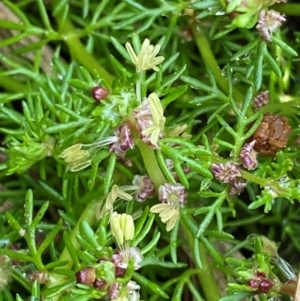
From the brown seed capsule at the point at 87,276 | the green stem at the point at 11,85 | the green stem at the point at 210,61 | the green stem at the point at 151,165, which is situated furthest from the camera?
the green stem at the point at 11,85

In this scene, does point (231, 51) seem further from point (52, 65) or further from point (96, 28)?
point (52, 65)

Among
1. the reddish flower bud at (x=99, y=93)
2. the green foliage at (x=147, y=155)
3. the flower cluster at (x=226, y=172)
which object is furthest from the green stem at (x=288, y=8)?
the reddish flower bud at (x=99, y=93)

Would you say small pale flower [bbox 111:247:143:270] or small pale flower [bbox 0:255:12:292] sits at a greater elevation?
small pale flower [bbox 111:247:143:270]

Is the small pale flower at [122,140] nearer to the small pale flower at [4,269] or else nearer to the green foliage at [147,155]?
the green foliage at [147,155]

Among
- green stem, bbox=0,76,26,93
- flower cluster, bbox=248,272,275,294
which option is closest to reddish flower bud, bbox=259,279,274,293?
flower cluster, bbox=248,272,275,294

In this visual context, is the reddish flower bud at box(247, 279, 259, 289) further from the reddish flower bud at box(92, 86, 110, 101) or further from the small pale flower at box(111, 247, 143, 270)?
the reddish flower bud at box(92, 86, 110, 101)

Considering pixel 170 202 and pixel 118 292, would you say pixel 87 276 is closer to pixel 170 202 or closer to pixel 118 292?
pixel 118 292
